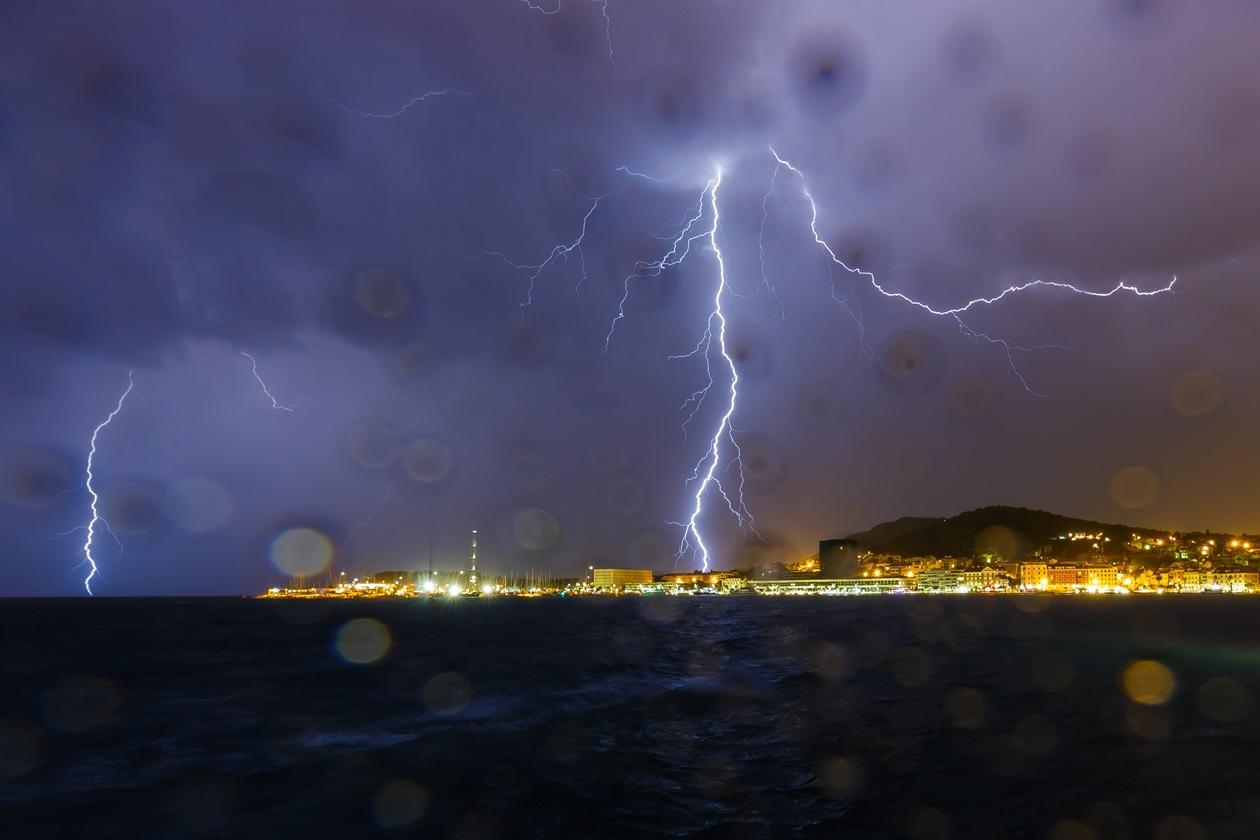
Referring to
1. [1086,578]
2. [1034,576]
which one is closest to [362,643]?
[1086,578]

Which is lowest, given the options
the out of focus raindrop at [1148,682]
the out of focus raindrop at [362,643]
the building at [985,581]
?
the building at [985,581]

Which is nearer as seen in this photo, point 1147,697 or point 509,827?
point 509,827

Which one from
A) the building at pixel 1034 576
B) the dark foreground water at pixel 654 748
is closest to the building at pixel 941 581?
the building at pixel 1034 576

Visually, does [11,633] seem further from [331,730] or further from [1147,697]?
[1147,697]

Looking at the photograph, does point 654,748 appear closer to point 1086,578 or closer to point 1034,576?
point 1086,578

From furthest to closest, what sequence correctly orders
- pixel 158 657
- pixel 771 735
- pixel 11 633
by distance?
1. pixel 11 633
2. pixel 158 657
3. pixel 771 735

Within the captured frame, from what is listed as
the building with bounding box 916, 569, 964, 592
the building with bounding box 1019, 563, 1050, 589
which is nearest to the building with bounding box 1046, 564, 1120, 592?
the building with bounding box 1019, 563, 1050, 589

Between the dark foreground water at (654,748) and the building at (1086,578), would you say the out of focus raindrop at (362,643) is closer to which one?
the dark foreground water at (654,748)

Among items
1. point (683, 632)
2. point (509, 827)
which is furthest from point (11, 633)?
point (509, 827)
